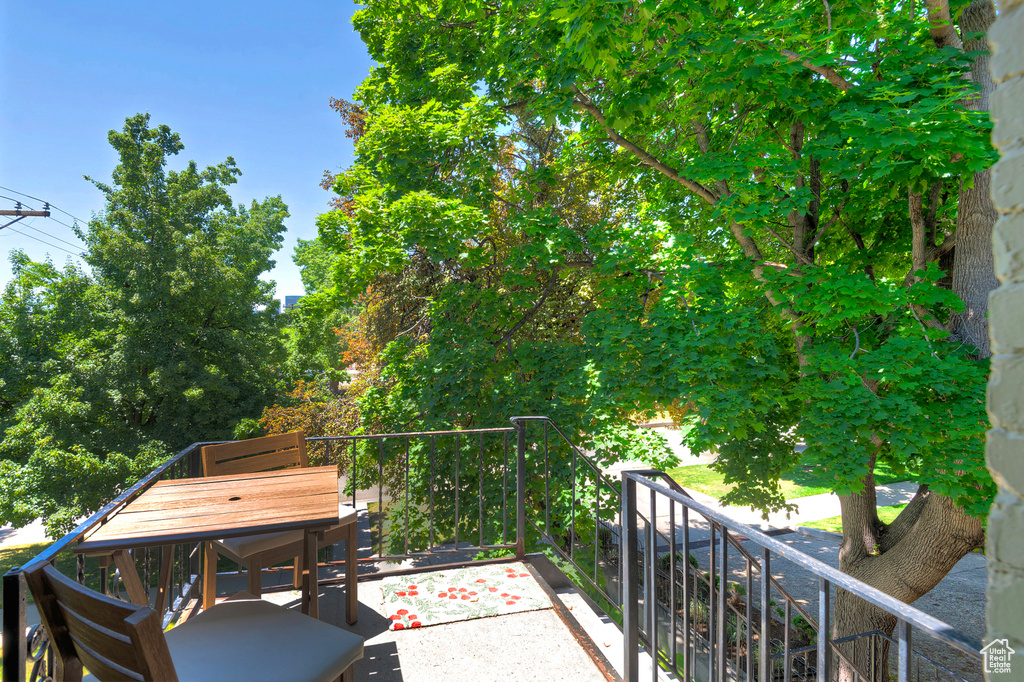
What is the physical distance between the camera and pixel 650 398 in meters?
6.05

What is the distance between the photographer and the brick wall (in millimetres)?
920

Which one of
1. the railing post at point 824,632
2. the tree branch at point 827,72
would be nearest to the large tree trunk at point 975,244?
the tree branch at point 827,72

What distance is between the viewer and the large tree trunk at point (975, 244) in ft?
16.7

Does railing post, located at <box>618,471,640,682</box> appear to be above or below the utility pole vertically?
below

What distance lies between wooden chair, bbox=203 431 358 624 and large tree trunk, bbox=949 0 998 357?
6.14 meters

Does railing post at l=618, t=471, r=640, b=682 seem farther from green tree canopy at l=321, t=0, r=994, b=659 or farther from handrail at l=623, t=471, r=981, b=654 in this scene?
green tree canopy at l=321, t=0, r=994, b=659

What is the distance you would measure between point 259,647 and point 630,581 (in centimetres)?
154

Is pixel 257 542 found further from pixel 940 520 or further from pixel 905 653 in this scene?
pixel 940 520

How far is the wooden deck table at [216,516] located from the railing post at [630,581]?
1.27m

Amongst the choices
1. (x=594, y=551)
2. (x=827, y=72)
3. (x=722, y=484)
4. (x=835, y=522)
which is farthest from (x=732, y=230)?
(x=722, y=484)

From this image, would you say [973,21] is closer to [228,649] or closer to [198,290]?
[228,649]

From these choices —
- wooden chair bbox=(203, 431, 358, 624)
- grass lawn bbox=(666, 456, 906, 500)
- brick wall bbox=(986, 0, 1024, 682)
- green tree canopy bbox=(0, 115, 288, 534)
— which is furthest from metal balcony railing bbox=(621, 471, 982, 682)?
grass lawn bbox=(666, 456, 906, 500)

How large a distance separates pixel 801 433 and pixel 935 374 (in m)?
1.52

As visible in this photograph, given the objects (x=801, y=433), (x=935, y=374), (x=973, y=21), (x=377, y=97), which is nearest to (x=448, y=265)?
(x=377, y=97)
